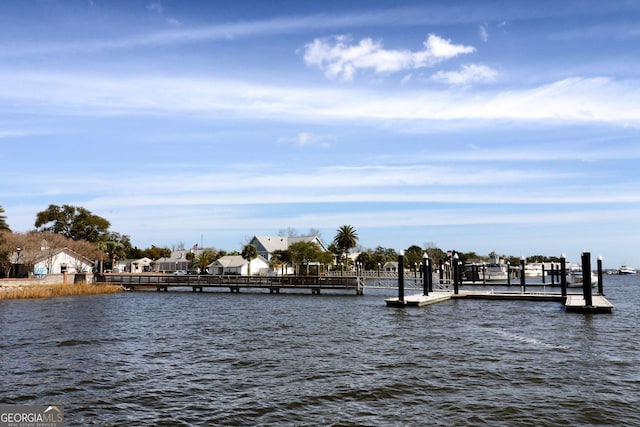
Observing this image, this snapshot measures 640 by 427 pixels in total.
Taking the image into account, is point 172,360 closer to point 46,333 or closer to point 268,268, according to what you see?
point 46,333

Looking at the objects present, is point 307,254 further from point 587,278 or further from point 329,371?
point 329,371

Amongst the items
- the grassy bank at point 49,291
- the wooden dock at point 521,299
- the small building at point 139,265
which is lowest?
the wooden dock at point 521,299

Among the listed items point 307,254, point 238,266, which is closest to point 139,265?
point 238,266

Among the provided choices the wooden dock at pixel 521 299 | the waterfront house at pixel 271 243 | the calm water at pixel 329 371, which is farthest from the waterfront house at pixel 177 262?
the calm water at pixel 329 371

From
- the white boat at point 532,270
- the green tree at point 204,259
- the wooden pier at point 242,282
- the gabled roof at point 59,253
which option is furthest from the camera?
the white boat at point 532,270

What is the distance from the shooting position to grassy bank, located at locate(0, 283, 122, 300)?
192ft

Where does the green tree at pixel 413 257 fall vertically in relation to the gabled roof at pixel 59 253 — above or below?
below

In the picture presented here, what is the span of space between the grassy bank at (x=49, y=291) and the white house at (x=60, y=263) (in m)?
13.9

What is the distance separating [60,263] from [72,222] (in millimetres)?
35488

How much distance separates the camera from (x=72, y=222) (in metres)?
121

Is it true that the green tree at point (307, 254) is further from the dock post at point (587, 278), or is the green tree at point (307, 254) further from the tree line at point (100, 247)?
the dock post at point (587, 278)

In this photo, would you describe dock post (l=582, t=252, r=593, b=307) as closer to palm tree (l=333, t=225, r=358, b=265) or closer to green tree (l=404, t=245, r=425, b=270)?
palm tree (l=333, t=225, r=358, b=265)

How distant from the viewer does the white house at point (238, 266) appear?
11531 cm

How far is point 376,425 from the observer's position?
13977 millimetres
